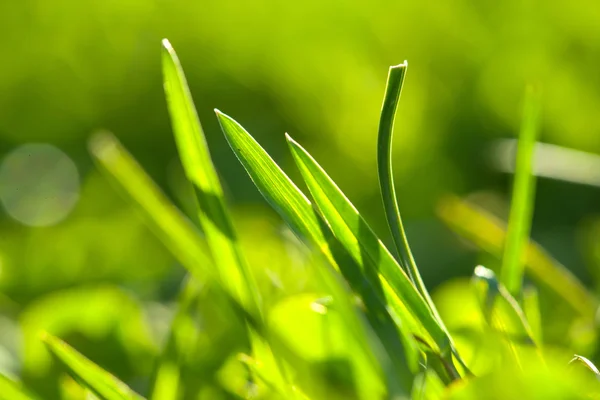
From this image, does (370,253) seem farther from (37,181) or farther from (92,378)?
(37,181)

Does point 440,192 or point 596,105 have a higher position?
point 596,105

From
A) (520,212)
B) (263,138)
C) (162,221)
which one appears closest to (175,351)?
(162,221)

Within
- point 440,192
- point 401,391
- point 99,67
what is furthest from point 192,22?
point 401,391

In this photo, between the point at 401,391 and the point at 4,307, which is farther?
the point at 4,307

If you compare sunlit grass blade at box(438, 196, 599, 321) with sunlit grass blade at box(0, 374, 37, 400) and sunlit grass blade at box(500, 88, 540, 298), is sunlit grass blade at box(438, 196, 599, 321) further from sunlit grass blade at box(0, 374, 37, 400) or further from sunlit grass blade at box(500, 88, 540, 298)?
sunlit grass blade at box(0, 374, 37, 400)

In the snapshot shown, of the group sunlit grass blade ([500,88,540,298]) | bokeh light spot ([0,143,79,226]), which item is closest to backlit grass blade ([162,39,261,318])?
sunlit grass blade ([500,88,540,298])

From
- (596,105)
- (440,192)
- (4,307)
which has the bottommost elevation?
(4,307)

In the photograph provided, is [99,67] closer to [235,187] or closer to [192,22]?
[192,22]
